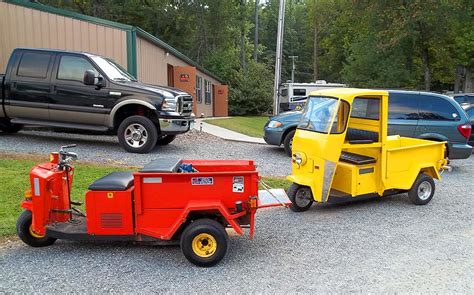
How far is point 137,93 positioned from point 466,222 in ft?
23.4

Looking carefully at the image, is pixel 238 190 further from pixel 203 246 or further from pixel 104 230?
pixel 104 230

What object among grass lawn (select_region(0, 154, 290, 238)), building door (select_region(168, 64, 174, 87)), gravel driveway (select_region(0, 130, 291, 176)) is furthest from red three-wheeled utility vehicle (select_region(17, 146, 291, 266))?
building door (select_region(168, 64, 174, 87))

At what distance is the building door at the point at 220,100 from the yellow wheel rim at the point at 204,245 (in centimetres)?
2672

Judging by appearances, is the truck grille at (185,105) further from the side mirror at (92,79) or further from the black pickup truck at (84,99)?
the side mirror at (92,79)

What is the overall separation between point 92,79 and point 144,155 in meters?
2.08

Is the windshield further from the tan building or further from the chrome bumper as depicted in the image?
the tan building

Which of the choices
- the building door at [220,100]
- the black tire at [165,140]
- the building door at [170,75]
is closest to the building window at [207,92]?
the building door at [220,100]

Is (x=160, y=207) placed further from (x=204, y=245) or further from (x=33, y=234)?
(x=33, y=234)

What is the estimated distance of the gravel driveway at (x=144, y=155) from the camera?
908 centimetres

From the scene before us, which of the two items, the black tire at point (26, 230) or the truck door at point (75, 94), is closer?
the black tire at point (26, 230)

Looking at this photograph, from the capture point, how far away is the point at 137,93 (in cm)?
934

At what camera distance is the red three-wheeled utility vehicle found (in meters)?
4.31

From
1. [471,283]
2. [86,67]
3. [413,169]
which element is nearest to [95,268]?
[471,283]

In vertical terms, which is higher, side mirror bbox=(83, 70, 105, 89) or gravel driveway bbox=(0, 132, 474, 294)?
side mirror bbox=(83, 70, 105, 89)
